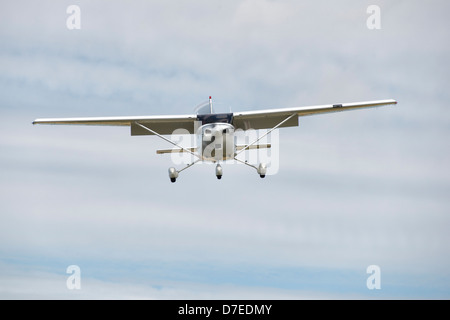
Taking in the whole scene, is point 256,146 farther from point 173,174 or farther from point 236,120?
point 173,174

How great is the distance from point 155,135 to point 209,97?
10.6 feet

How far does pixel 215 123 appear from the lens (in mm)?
26250

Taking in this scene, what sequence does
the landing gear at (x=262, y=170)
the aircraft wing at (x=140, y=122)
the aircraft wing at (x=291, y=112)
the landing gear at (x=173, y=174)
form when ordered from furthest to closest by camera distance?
1. the aircraft wing at (x=140, y=122)
2. the aircraft wing at (x=291, y=112)
3. the landing gear at (x=173, y=174)
4. the landing gear at (x=262, y=170)

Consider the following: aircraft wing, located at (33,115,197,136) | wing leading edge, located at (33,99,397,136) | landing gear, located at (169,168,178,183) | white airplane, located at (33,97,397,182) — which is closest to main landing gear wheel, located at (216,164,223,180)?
white airplane, located at (33,97,397,182)

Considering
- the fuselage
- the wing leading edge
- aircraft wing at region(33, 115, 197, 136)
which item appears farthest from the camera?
aircraft wing at region(33, 115, 197, 136)

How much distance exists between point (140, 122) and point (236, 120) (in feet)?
14.0

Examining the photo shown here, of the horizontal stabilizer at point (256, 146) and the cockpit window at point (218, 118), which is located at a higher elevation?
the cockpit window at point (218, 118)

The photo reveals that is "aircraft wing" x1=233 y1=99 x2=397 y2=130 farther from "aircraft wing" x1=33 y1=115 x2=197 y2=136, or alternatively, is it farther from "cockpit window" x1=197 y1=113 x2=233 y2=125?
"aircraft wing" x1=33 y1=115 x2=197 y2=136

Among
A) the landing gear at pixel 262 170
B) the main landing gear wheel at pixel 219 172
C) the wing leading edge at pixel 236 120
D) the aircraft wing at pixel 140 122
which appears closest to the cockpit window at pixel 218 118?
the wing leading edge at pixel 236 120

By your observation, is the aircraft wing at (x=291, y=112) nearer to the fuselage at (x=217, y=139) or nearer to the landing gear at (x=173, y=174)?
the fuselage at (x=217, y=139)

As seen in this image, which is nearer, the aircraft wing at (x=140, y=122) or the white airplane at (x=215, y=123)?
the white airplane at (x=215, y=123)

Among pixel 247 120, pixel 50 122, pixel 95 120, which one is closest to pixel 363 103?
pixel 247 120

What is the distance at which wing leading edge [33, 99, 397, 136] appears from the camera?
2848 centimetres

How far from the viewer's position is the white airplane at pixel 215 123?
26.1 m
